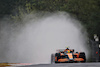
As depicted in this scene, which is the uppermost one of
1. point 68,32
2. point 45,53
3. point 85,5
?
point 85,5

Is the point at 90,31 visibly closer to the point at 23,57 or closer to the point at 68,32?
the point at 68,32

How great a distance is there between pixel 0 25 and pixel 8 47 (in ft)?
31.5

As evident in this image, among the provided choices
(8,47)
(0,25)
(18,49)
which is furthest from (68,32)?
(0,25)

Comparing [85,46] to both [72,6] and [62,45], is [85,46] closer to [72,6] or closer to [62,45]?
[62,45]

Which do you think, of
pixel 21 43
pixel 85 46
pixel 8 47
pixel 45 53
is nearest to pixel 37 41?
pixel 45 53

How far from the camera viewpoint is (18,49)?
61.3 meters

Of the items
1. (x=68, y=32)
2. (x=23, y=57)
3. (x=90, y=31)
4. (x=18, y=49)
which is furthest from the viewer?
(x=18, y=49)

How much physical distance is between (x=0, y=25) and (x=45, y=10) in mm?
22596

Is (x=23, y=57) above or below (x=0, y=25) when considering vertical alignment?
below

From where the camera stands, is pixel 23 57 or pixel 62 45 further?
pixel 23 57

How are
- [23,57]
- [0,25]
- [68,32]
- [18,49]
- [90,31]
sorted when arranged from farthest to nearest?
[0,25]
[18,49]
[23,57]
[68,32]
[90,31]

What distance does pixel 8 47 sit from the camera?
71062mm

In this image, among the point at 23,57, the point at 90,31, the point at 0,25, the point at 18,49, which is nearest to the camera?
the point at 90,31

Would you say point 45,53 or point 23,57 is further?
point 23,57
